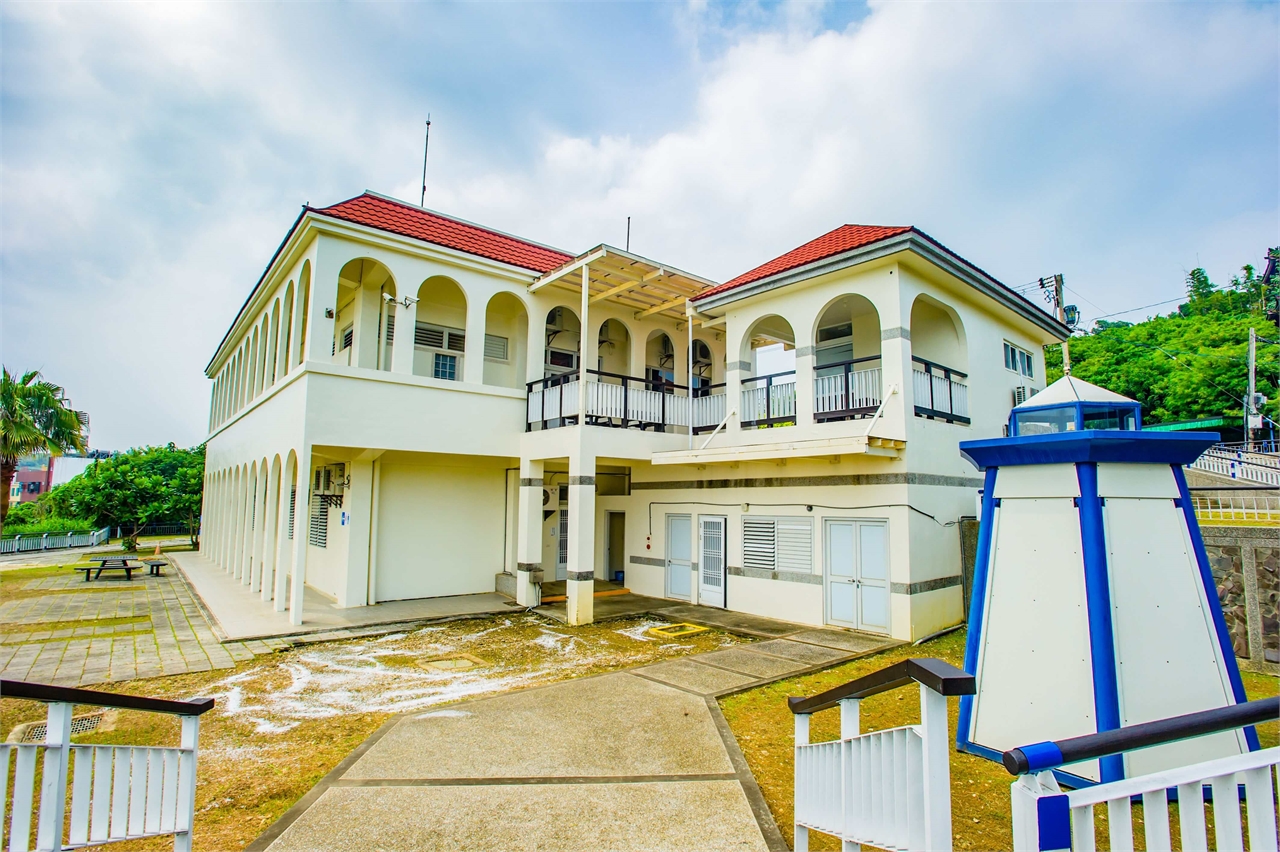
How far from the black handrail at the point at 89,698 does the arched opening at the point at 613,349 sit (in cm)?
1284

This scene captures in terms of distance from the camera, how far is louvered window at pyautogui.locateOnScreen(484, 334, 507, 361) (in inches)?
567

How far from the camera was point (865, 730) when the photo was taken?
6145 millimetres

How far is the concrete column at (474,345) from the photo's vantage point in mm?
12695

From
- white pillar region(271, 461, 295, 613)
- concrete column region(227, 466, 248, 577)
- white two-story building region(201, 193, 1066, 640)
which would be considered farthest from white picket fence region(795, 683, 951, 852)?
concrete column region(227, 466, 248, 577)

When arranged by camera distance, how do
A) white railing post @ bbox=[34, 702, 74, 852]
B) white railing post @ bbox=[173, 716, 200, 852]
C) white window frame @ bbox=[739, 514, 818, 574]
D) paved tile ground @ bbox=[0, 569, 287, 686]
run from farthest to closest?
white window frame @ bbox=[739, 514, 818, 574]
paved tile ground @ bbox=[0, 569, 287, 686]
white railing post @ bbox=[173, 716, 200, 852]
white railing post @ bbox=[34, 702, 74, 852]

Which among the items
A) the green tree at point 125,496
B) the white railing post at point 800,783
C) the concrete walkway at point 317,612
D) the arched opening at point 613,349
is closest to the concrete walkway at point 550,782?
the white railing post at point 800,783

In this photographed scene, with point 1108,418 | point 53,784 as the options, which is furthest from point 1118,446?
point 53,784

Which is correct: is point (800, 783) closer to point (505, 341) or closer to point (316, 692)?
point (316, 692)

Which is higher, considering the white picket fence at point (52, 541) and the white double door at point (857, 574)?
the white double door at point (857, 574)

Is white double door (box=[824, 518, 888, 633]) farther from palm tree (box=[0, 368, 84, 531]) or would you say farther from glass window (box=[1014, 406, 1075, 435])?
palm tree (box=[0, 368, 84, 531])

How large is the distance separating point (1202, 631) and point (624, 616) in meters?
8.76

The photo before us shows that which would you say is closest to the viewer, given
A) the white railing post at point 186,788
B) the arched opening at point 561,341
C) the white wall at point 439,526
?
the white railing post at point 186,788

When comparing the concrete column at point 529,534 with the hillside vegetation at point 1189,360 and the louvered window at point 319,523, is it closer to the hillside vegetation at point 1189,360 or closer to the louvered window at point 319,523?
the louvered window at point 319,523

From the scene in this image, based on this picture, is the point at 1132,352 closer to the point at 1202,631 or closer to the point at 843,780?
the point at 1202,631
